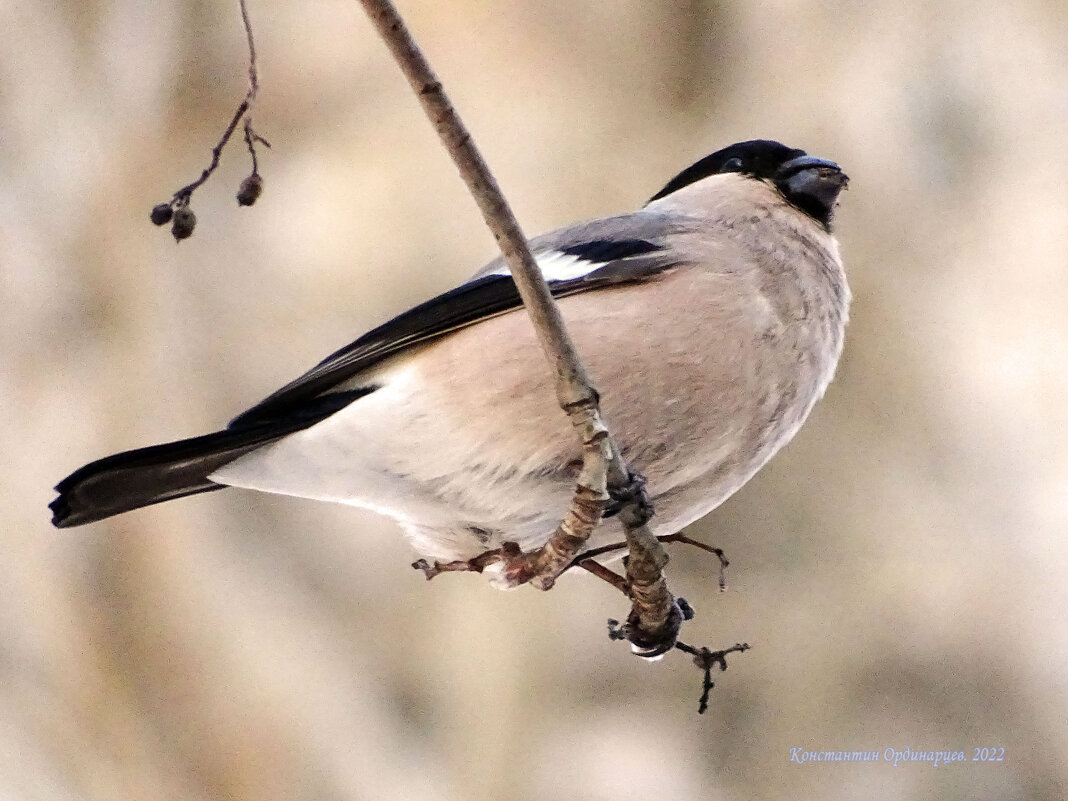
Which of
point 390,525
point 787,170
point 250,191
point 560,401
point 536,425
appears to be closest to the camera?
point 560,401

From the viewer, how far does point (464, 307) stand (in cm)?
121

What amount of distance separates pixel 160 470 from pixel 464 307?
0.41m

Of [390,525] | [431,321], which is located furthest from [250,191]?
[390,525]

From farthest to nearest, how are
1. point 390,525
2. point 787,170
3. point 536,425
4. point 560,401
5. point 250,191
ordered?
point 390,525
point 787,170
point 536,425
point 250,191
point 560,401

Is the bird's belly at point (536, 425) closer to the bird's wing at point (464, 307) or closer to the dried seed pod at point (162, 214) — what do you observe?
the bird's wing at point (464, 307)

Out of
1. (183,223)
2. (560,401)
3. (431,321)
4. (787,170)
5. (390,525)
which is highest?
(787,170)

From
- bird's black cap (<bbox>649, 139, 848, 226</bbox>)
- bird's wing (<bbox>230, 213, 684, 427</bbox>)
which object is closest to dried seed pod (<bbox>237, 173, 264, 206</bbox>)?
bird's wing (<bbox>230, 213, 684, 427</bbox>)

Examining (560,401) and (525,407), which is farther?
(525,407)

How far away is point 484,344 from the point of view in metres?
1.17

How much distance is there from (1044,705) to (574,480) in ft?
5.49

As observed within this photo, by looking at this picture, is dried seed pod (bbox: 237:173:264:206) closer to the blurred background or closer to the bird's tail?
the bird's tail

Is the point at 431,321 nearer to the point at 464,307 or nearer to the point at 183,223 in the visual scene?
the point at 464,307

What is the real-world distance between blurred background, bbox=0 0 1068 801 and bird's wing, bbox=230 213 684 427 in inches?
44.1

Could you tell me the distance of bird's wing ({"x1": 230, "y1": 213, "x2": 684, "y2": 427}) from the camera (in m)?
1.19
